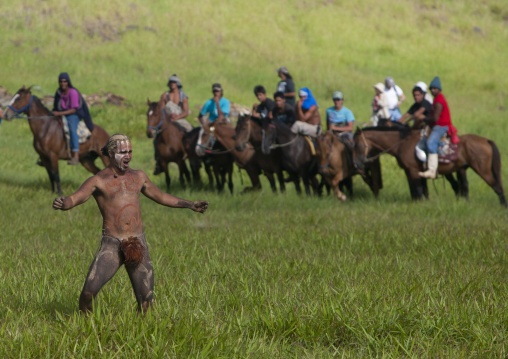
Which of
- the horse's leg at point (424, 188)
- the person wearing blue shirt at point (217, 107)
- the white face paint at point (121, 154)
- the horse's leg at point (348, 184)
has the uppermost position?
the white face paint at point (121, 154)

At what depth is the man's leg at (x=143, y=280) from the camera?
→ 4258mm

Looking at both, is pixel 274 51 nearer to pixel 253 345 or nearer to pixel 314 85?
pixel 314 85

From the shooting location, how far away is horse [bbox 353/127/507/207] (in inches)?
544

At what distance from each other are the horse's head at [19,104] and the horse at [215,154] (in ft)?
13.2

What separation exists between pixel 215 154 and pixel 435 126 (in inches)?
225

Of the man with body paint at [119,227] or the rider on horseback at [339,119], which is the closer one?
the man with body paint at [119,227]

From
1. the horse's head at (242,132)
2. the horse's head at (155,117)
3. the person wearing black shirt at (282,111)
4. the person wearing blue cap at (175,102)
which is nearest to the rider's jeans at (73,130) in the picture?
the horse's head at (155,117)

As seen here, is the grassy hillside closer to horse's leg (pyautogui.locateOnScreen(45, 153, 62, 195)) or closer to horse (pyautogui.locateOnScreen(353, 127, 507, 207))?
horse's leg (pyautogui.locateOnScreen(45, 153, 62, 195))

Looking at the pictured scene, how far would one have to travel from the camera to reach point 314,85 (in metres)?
34.6

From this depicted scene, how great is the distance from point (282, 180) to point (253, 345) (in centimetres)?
1211

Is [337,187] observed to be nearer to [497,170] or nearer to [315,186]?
[315,186]

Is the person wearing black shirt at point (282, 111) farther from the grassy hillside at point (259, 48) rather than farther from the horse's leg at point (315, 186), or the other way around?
the grassy hillside at point (259, 48)

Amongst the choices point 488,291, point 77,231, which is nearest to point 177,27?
point 77,231

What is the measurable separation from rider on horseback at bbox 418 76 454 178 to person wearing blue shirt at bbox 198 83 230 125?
5.42 meters
